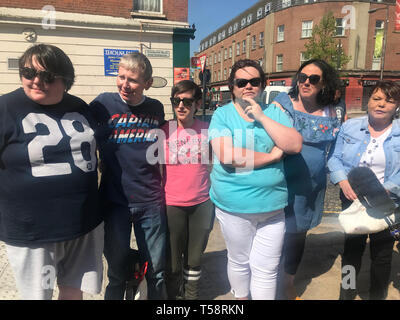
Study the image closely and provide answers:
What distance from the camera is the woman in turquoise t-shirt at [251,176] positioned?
1790 mm

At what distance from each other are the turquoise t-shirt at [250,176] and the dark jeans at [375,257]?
35.0 inches

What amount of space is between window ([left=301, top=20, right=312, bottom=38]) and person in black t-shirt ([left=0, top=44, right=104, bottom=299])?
30.7 metres

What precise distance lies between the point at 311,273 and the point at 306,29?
3010 centimetres

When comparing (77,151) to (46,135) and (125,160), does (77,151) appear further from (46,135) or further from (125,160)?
(125,160)

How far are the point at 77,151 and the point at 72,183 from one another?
0.20 m

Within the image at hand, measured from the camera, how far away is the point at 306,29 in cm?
2775

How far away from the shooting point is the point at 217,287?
267 centimetres

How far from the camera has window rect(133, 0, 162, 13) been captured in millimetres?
8008

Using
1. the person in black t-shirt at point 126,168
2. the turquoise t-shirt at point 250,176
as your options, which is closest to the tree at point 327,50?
the turquoise t-shirt at point 250,176

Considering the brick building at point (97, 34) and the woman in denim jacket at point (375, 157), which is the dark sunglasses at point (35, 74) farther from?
the brick building at point (97, 34)

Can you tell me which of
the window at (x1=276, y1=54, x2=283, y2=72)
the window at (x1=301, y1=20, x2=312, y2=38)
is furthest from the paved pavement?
the window at (x1=276, y1=54, x2=283, y2=72)

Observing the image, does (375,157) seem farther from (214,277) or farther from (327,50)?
(327,50)

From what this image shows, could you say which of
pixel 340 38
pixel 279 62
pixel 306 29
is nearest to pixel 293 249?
pixel 340 38

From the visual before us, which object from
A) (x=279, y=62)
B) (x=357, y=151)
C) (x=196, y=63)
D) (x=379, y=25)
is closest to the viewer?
(x=357, y=151)
